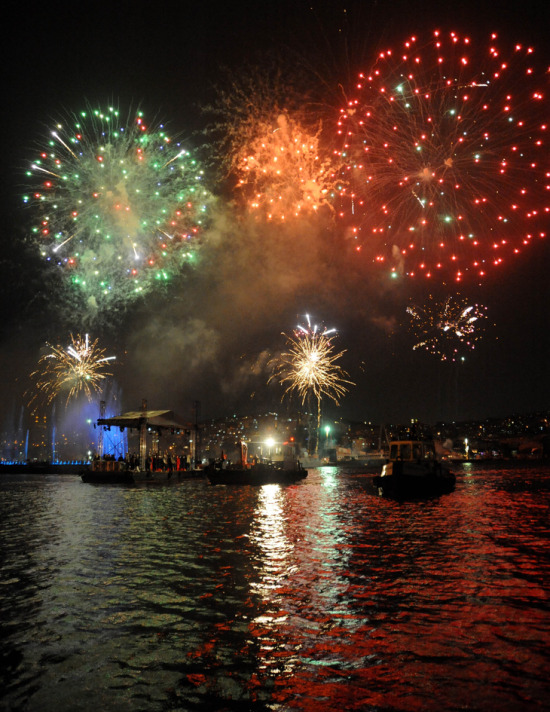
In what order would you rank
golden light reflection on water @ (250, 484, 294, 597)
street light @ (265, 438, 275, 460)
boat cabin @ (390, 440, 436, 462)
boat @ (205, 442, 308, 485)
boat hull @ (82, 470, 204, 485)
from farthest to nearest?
street light @ (265, 438, 275, 460)
boat hull @ (82, 470, 204, 485)
boat @ (205, 442, 308, 485)
boat cabin @ (390, 440, 436, 462)
golden light reflection on water @ (250, 484, 294, 597)

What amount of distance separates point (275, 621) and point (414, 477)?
23.2m

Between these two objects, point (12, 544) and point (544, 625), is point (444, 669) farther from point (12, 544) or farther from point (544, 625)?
point (12, 544)

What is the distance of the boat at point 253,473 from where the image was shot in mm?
43219

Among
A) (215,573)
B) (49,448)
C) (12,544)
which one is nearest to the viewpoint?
(215,573)

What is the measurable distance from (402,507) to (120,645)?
18612mm

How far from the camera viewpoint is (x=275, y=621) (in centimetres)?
717

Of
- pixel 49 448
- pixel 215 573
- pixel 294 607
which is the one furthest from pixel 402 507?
pixel 49 448

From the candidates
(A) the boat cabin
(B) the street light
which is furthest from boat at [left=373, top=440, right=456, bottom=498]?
(B) the street light

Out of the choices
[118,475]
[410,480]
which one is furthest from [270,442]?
[410,480]

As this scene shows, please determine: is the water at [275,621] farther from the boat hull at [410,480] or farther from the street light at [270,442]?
the street light at [270,442]

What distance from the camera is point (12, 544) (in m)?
13.6

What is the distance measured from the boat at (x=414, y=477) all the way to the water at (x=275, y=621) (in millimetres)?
13515

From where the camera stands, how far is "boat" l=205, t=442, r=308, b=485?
43.2 metres

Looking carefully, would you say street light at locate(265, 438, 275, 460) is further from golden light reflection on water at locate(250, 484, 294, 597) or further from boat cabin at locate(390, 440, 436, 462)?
golden light reflection on water at locate(250, 484, 294, 597)
